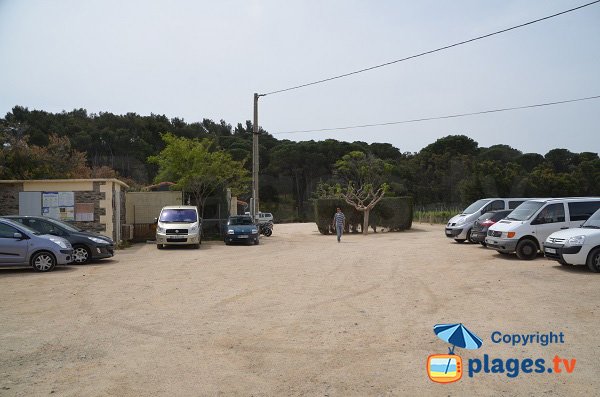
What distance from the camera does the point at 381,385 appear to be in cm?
493

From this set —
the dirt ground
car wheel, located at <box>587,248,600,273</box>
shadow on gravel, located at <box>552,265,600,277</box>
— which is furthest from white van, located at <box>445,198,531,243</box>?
car wheel, located at <box>587,248,600,273</box>

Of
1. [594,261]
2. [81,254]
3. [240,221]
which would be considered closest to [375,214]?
[240,221]

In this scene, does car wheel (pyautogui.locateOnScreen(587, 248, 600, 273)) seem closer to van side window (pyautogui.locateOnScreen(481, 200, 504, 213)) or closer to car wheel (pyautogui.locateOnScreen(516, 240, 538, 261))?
car wheel (pyautogui.locateOnScreen(516, 240, 538, 261))

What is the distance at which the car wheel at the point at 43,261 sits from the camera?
44.6 feet

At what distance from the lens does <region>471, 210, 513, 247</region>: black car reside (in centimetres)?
1908

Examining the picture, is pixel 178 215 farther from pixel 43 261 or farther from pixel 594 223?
pixel 594 223

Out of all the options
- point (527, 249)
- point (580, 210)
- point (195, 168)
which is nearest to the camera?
point (527, 249)

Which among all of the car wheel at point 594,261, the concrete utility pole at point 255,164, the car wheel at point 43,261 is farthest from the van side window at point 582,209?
the concrete utility pole at point 255,164

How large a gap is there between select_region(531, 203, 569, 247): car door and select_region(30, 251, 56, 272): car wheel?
13.5 m

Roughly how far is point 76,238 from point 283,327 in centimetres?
1071

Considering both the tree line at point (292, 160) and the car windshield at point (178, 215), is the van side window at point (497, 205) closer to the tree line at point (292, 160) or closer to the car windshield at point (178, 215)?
the car windshield at point (178, 215)

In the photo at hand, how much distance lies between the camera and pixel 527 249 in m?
14.9

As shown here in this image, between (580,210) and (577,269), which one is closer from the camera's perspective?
(577,269)
